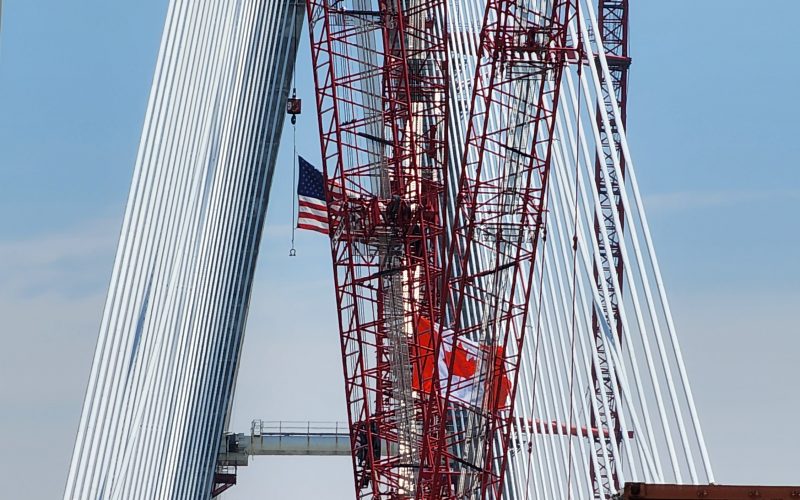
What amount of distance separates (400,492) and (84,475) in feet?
63.2

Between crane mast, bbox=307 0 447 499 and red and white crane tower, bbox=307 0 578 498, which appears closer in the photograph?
red and white crane tower, bbox=307 0 578 498

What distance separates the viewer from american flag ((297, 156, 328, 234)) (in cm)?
4930

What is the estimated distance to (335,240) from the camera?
45.4 meters

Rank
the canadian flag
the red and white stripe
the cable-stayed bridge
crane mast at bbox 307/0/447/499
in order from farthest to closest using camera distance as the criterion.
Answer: the red and white stripe < crane mast at bbox 307/0/447/499 < the canadian flag < the cable-stayed bridge

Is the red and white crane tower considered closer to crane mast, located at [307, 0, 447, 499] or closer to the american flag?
crane mast, located at [307, 0, 447, 499]

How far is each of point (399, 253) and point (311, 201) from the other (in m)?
6.41

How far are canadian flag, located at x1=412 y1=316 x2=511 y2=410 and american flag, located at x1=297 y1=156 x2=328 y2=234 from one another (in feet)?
21.9

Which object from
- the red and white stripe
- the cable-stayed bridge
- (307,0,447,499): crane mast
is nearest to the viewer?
the cable-stayed bridge

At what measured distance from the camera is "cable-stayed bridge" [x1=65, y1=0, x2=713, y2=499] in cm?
3145

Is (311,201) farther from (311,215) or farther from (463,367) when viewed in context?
(463,367)

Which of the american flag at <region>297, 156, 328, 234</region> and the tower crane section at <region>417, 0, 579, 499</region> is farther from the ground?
the american flag at <region>297, 156, 328, 234</region>

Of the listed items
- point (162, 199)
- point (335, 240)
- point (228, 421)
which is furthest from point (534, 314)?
point (228, 421)

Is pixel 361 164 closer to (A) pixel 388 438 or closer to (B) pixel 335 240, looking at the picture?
(B) pixel 335 240

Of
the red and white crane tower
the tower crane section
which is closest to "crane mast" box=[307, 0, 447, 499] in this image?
the red and white crane tower
